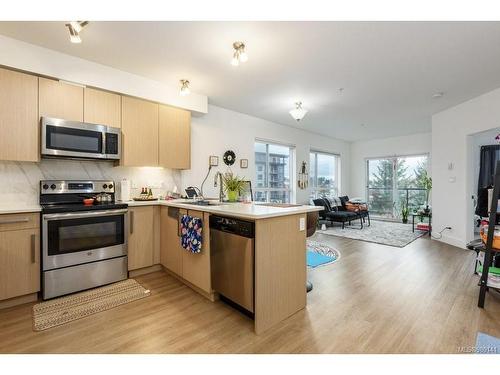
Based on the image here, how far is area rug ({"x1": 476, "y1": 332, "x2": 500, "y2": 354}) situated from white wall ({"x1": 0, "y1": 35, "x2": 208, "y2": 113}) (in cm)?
396

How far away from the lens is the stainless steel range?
2389mm

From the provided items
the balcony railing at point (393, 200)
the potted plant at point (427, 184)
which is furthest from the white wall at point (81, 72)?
the balcony railing at point (393, 200)

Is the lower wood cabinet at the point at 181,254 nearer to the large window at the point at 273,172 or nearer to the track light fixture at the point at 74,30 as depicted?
the track light fixture at the point at 74,30

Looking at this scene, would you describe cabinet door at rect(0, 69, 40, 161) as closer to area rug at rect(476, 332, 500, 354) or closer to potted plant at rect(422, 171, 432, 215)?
area rug at rect(476, 332, 500, 354)

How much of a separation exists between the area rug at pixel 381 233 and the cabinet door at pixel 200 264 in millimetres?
3665

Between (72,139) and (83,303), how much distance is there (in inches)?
67.2

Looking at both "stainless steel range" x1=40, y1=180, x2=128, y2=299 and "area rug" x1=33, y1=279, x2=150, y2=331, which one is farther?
"stainless steel range" x1=40, y1=180, x2=128, y2=299

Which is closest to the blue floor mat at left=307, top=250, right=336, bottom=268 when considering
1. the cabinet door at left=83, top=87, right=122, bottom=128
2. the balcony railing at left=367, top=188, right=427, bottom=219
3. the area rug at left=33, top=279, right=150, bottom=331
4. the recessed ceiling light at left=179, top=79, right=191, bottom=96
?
the area rug at left=33, top=279, right=150, bottom=331

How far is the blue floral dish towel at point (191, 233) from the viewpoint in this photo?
236 cm

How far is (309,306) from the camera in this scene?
88.9 inches

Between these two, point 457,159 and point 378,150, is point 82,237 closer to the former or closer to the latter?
point 457,159

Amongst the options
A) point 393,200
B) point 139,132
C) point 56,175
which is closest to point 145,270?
point 56,175

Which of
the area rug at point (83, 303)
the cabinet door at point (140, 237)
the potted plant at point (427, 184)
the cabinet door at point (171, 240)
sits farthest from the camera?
the potted plant at point (427, 184)
